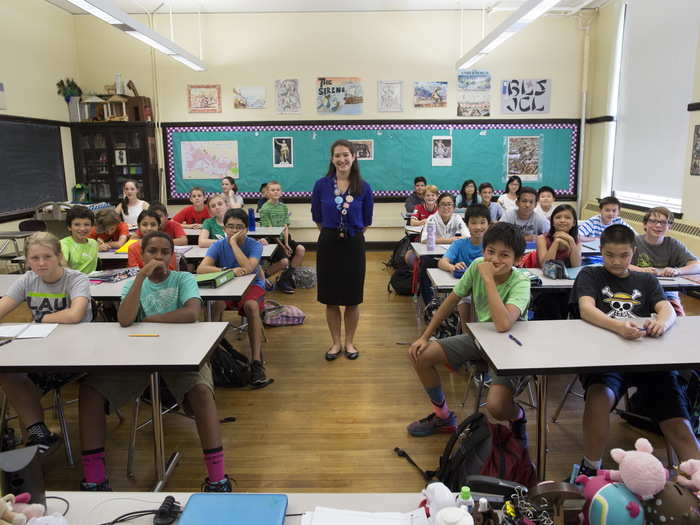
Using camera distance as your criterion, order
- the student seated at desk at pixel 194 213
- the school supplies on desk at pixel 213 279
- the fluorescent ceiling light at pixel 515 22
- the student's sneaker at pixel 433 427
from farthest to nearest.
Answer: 1. the student seated at desk at pixel 194 213
2. the fluorescent ceiling light at pixel 515 22
3. the school supplies on desk at pixel 213 279
4. the student's sneaker at pixel 433 427

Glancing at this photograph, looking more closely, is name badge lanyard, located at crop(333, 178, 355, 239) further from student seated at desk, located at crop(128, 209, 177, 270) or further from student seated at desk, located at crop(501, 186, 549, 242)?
student seated at desk, located at crop(501, 186, 549, 242)

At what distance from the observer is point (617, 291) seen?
2473 millimetres

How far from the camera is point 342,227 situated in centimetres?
368

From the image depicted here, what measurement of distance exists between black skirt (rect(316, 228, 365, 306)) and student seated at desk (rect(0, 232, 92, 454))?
1618 millimetres

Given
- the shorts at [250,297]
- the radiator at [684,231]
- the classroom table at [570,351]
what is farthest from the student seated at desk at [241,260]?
the radiator at [684,231]

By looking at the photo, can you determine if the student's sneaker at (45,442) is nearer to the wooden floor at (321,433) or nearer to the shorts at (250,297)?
the wooden floor at (321,433)

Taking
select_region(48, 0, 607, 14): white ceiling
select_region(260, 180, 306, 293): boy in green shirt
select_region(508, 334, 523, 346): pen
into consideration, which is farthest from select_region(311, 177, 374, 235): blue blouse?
select_region(48, 0, 607, 14): white ceiling

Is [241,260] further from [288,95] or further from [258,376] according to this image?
[288,95]

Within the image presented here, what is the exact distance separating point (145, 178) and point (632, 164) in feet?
23.1

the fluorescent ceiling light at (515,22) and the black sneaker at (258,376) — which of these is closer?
the black sneaker at (258,376)

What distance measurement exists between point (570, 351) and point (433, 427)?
1039 millimetres

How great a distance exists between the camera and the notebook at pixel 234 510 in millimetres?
1093

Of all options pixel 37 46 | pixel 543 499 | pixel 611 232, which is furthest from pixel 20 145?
pixel 543 499

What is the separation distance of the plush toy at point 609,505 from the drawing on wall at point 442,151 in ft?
25.2
